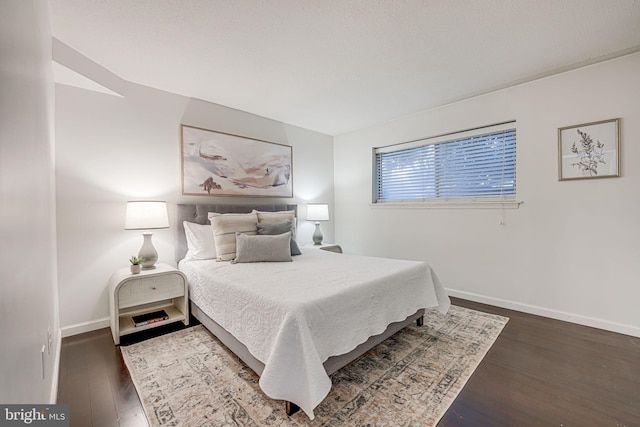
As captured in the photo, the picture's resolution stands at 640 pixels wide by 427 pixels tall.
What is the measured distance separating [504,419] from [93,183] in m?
3.65

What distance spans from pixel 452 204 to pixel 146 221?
3.44m

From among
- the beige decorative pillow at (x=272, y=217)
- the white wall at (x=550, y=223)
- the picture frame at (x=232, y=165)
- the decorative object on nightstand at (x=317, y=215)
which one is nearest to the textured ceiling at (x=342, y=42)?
the white wall at (x=550, y=223)

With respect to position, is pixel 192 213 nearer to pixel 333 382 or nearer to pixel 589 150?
pixel 333 382

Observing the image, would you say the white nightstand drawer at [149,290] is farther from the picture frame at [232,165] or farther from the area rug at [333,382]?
the picture frame at [232,165]

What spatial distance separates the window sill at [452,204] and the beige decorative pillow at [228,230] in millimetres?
2060

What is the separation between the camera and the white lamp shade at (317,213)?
4113 millimetres

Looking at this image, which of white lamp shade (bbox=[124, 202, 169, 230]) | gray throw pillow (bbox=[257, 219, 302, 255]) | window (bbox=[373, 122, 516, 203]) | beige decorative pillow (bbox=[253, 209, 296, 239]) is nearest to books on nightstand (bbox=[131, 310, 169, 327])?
white lamp shade (bbox=[124, 202, 169, 230])

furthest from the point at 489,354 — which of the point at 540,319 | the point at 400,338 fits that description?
the point at 540,319

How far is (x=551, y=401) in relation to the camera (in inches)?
64.2

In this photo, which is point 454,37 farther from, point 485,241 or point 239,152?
point 239,152

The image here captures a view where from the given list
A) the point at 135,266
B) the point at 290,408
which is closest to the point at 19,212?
the point at 290,408

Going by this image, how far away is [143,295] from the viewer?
97.1 inches

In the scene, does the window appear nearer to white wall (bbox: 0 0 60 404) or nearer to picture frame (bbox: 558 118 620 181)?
picture frame (bbox: 558 118 620 181)

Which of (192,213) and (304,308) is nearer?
(304,308)
